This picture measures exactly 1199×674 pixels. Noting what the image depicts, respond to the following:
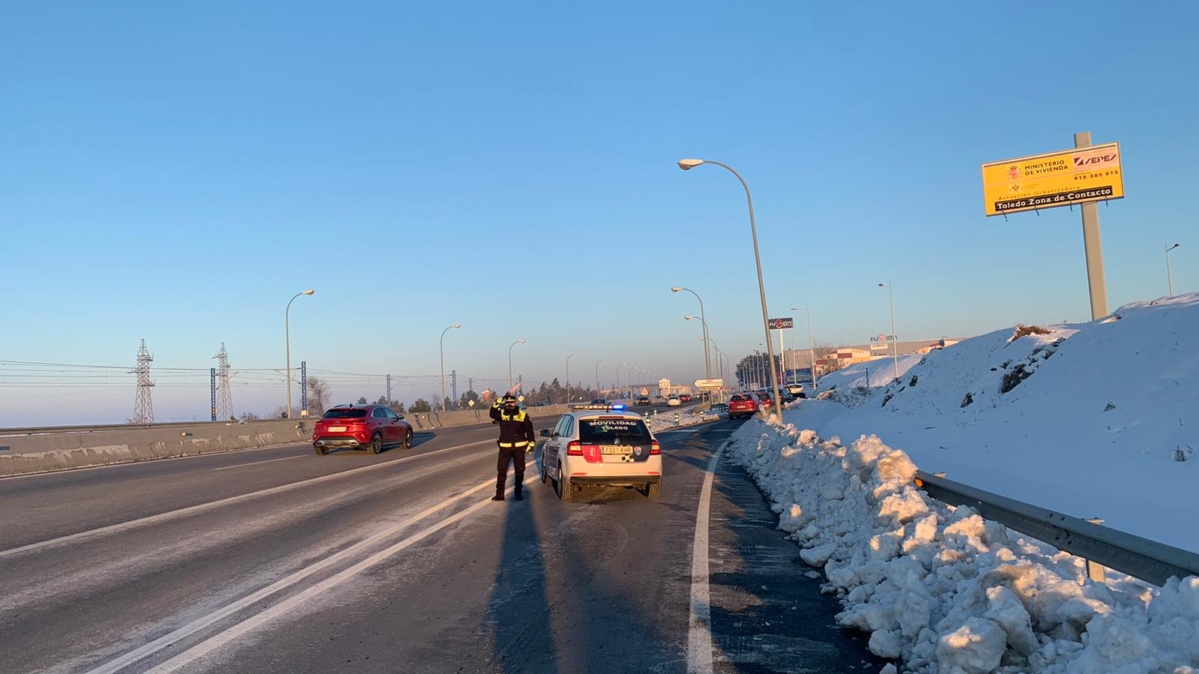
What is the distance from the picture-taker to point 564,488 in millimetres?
13547

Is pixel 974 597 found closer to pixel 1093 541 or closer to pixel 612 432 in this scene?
pixel 1093 541

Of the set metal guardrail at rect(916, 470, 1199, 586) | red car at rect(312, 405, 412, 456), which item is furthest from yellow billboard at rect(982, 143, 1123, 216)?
metal guardrail at rect(916, 470, 1199, 586)

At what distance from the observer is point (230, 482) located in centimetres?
1669

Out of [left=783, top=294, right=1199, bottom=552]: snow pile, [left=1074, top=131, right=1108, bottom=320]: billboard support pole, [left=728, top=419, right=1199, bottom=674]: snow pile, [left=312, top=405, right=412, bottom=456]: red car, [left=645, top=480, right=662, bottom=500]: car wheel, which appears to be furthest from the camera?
[left=1074, top=131, right=1108, bottom=320]: billboard support pole

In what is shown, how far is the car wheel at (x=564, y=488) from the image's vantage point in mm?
13305

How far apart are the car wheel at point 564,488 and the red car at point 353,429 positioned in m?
12.6

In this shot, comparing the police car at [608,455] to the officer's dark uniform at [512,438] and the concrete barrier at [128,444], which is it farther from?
the concrete barrier at [128,444]

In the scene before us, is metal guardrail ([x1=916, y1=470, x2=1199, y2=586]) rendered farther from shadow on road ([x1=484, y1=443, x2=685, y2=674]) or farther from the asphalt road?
shadow on road ([x1=484, y1=443, x2=685, y2=674])

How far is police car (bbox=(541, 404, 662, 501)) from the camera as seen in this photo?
1298cm

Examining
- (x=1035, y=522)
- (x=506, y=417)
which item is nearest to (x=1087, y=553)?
(x=1035, y=522)

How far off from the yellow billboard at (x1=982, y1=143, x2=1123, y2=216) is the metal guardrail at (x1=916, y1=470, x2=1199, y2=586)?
30.4 metres

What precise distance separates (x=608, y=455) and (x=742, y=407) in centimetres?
3644

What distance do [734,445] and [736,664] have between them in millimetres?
20168

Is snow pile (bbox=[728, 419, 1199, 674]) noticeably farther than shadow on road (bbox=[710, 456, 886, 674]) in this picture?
No
